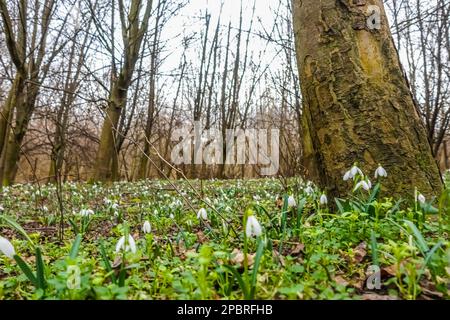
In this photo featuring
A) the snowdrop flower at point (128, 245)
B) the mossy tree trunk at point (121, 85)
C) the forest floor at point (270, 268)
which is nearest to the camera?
the forest floor at point (270, 268)

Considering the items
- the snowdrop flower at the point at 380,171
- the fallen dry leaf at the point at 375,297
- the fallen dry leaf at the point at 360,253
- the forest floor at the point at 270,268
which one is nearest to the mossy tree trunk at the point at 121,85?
the forest floor at the point at 270,268

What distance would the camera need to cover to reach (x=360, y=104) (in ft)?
9.48

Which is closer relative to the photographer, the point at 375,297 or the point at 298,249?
the point at 375,297

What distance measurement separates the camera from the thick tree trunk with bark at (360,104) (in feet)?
9.18

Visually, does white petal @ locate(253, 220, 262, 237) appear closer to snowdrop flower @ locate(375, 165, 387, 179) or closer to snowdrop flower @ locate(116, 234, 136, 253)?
snowdrop flower @ locate(116, 234, 136, 253)

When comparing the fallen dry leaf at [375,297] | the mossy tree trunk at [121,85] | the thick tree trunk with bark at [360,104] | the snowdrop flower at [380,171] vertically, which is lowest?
the fallen dry leaf at [375,297]

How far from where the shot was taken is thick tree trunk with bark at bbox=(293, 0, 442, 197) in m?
2.80

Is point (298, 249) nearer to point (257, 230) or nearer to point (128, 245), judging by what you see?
point (257, 230)

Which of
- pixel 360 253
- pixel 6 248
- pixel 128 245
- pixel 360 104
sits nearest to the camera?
pixel 6 248

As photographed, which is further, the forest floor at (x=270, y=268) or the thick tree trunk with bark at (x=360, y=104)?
the thick tree trunk with bark at (x=360, y=104)

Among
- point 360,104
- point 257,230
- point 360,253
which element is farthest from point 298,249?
point 360,104

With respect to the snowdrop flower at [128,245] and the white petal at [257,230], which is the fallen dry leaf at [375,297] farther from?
the snowdrop flower at [128,245]

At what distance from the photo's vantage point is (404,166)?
277 cm

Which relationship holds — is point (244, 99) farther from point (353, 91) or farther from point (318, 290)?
point (318, 290)
